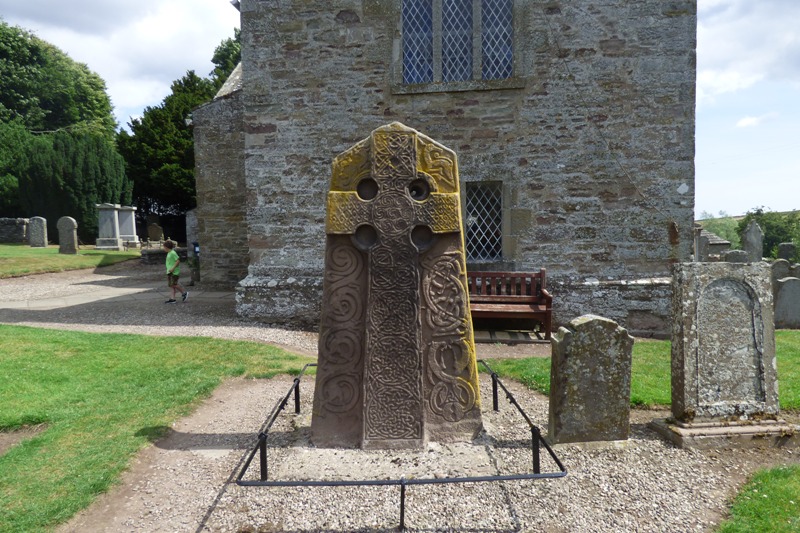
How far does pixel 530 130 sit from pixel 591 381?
569cm

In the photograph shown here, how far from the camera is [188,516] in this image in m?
3.04

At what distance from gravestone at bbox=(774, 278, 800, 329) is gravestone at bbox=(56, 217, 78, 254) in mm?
24420

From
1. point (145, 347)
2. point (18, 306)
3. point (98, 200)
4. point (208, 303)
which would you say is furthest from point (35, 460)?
point (98, 200)

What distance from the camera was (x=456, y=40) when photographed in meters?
8.64

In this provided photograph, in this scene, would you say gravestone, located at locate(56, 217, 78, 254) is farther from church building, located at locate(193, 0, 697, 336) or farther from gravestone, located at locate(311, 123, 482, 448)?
gravestone, located at locate(311, 123, 482, 448)

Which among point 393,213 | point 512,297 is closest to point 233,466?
point 393,213

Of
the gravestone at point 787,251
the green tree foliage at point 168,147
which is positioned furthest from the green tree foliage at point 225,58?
the gravestone at point 787,251

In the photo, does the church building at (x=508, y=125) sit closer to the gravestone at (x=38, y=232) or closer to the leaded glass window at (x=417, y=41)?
the leaded glass window at (x=417, y=41)

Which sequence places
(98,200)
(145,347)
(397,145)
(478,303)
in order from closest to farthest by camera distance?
(397,145), (145,347), (478,303), (98,200)

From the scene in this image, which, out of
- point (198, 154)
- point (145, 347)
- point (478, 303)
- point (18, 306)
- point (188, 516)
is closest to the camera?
point (188, 516)

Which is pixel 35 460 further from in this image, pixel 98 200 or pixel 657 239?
pixel 98 200

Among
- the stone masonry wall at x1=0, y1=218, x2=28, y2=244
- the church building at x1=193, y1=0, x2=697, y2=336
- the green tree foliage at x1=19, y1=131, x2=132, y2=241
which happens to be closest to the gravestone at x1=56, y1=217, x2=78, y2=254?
the stone masonry wall at x1=0, y1=218, x2=28, y2=244

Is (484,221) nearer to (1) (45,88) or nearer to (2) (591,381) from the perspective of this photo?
(2) (591,381)

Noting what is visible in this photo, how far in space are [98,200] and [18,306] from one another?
18456 millimetres
